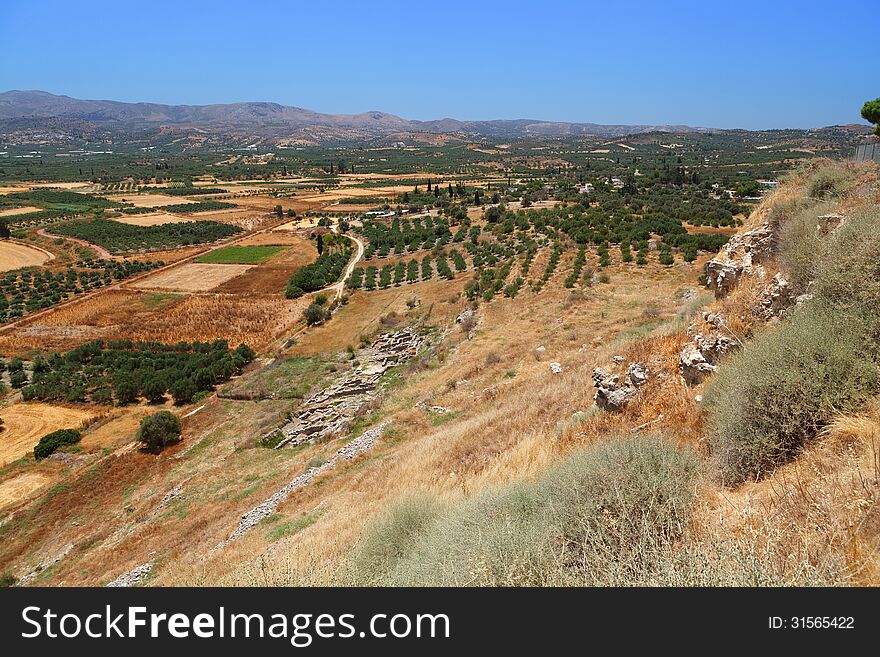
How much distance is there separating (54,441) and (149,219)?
83811 millimetres

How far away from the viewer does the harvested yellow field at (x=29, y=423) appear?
21.7 meters

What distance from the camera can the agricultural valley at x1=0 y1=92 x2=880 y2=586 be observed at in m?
4.76

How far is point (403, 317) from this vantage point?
30797mm

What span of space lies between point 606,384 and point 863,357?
4.64 metres

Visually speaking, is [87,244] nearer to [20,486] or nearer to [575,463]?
[20,486]

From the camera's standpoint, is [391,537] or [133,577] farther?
[133,577]

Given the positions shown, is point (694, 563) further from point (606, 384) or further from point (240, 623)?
point (606, 384)

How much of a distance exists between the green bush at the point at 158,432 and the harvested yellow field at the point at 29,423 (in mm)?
6370

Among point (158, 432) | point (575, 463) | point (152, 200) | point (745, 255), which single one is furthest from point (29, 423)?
point (152, 200)

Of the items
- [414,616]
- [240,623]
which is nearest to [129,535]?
[240,623]

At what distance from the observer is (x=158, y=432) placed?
19.8 metres

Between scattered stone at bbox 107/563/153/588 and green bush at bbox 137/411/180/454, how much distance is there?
9.81 m

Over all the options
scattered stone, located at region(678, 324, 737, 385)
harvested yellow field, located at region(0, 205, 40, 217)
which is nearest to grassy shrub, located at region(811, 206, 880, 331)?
scattered stone, located at region(678, 324, 737, 385)

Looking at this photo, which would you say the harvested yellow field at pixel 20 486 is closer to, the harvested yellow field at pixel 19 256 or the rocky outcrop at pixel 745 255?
the rocky outcrop at pixel 745 255
